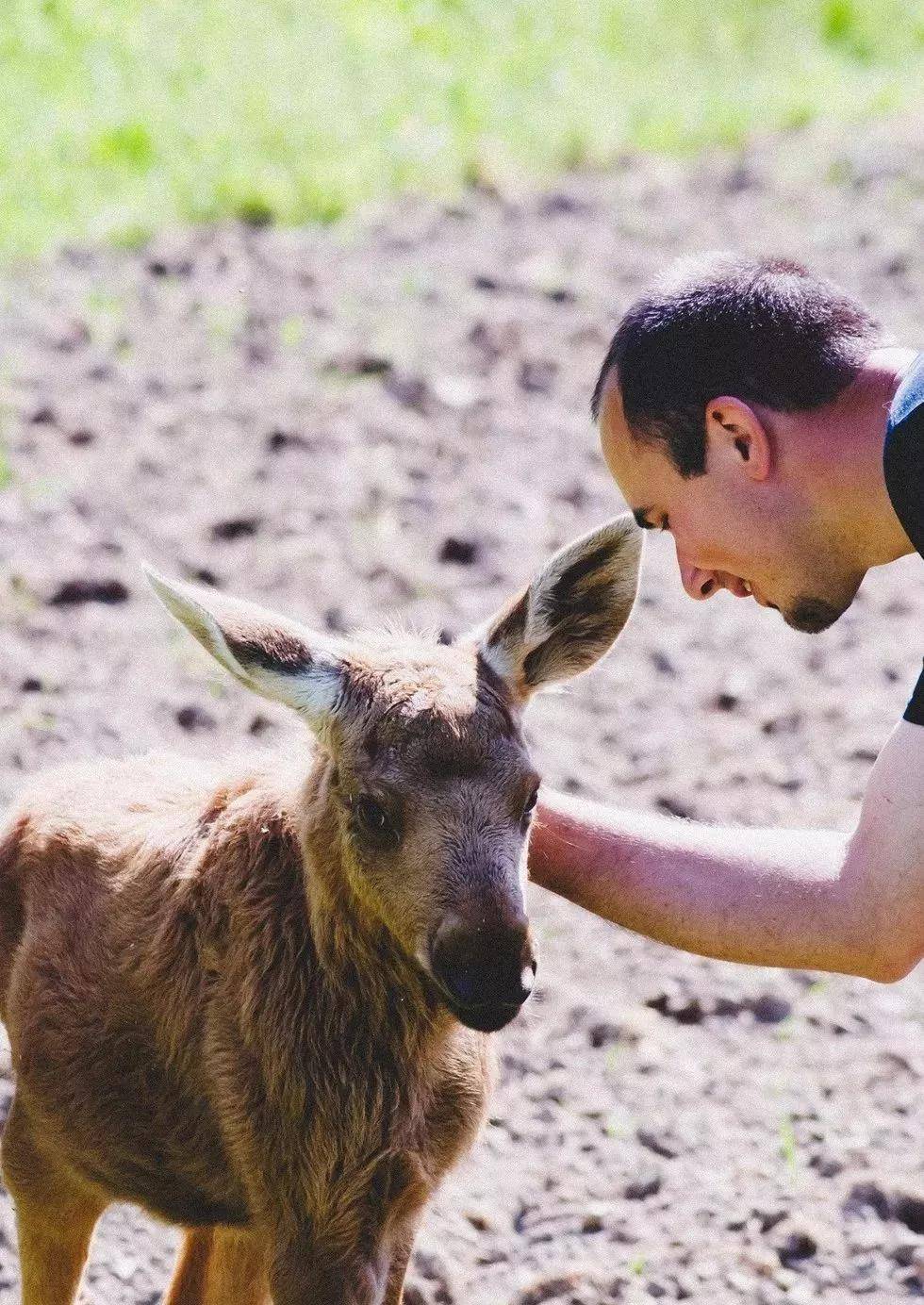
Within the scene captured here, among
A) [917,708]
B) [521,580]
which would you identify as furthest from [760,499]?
[521,580]

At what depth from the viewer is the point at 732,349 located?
15.9 feet

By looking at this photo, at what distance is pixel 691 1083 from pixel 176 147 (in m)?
9.33

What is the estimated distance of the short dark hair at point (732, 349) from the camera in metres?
4.77

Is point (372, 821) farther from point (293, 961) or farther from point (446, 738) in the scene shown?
point (293, 961)

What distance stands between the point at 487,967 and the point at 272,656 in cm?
110

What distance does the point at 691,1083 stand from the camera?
636 cm

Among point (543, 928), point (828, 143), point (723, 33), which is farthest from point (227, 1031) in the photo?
point (723, 33)

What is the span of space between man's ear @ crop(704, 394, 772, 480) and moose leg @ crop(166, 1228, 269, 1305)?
2.43m

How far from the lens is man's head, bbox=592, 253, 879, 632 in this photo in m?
4.77

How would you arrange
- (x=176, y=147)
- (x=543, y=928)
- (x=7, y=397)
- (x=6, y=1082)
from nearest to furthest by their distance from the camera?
(x=6, y=1082) < (x=543, y=928) < (x=7, y=397) < (x=176, y=147)

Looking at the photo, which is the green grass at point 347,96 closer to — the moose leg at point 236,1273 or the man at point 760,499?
the man at point 760,499

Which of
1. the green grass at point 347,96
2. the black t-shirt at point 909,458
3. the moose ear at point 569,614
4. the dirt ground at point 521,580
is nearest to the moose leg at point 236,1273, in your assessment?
the dirt ground at point 521,580

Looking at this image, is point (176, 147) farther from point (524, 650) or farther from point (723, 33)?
point (524, 650)

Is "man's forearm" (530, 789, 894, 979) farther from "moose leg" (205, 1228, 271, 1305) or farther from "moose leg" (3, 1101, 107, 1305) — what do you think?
"moose leg" (3, 1101, 107, 1305)
